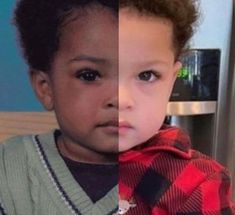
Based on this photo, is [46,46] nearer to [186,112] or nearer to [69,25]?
[69,25]

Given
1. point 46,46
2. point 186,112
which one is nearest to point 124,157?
point 46,46

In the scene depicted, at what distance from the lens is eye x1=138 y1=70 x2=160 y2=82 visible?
42cm

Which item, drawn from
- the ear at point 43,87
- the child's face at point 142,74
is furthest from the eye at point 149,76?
the ear at point 43,87

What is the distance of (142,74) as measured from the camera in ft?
1.39

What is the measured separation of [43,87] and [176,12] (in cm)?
16

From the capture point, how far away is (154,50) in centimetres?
43

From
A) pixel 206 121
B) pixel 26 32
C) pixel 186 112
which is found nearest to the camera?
pixel 26 32

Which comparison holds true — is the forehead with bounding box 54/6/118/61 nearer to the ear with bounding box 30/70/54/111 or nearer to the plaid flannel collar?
the ear with bounding box 30/70/54/111

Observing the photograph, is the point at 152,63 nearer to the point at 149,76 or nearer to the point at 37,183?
the point at 149,76

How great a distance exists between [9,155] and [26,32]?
122 mm

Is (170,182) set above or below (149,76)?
below

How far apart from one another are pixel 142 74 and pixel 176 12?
75mm

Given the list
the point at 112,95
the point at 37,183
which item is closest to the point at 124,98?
the point at 112,95

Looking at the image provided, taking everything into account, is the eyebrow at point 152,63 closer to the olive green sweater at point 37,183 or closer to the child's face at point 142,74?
the child's face at point 142,74
